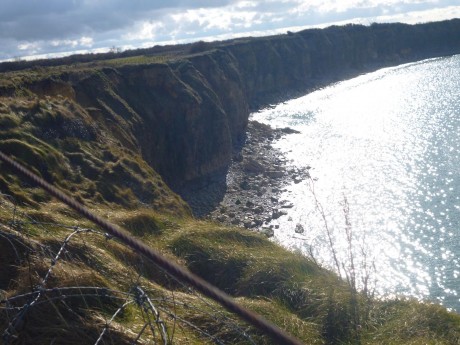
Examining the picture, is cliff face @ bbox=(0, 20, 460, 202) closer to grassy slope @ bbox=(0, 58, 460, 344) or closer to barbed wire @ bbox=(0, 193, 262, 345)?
grassy slope @ bbox=(0, 58, 460, 344)

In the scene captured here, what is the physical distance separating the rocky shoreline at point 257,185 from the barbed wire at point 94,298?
19253 millimetres

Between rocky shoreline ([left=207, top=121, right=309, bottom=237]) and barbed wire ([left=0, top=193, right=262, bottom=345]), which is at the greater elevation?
rocky shoreline ([left=207, top=121, right=309, bottom=237])

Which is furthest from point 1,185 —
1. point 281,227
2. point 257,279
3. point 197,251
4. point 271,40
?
point 271,40

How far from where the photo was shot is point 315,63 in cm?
9725

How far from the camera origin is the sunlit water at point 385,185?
25.7m

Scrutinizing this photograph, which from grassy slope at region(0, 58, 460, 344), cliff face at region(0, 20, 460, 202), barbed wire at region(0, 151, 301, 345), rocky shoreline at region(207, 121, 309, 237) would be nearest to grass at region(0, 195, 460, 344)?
grassy slope at region(0, 58, 460, 344)

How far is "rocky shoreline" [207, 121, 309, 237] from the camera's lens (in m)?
33.9

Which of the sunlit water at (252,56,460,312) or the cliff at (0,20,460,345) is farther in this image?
the sunlit water at (252,56,460,312)

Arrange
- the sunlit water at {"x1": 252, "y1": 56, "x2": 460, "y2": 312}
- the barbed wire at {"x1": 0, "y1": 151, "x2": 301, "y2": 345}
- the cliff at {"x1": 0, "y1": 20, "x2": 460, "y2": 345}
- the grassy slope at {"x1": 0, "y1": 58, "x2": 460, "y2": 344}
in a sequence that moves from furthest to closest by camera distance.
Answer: the sunlit water at {"x1": 252, "y1": 56, "x2": 460, "y2": 312}, the grassy slope at {"x1": 0, "y1": 58, "x2": 460, "y2": 344}, the cliff at {"x1": 0, "y1": 20, "x2": 460, "y2": 345}, the barbed wire at {"x1": 0, "y1": 151, "x2": 301, "y2": 345}

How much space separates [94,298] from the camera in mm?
6645

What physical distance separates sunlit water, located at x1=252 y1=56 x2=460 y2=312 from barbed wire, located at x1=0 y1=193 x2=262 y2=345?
373 cm

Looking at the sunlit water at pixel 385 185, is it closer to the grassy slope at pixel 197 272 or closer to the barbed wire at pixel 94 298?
the grassy slope at pixel 197 272

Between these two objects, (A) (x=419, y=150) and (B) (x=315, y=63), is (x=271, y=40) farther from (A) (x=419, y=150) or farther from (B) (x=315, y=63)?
(A) (x=419, y=150)

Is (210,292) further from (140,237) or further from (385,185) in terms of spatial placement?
(385,185)
